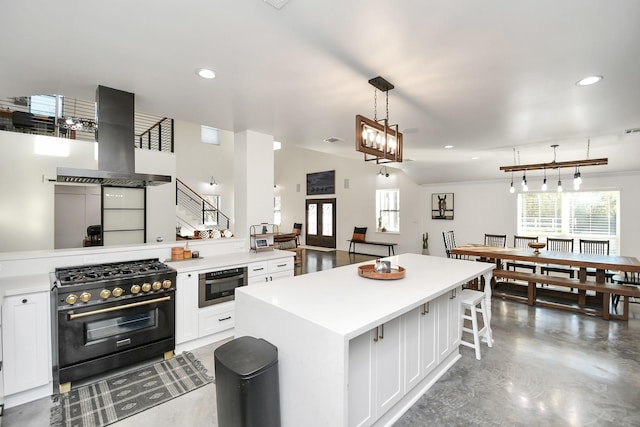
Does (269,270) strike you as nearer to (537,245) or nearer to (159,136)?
(537,245)

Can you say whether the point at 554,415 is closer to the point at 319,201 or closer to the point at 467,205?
the point at 467,205

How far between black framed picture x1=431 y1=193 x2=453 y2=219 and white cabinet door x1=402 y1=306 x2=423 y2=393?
21.9ft

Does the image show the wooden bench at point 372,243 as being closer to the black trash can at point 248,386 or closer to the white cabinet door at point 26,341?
the black trash can at point 248,386

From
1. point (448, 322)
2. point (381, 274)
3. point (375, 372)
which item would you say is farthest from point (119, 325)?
point (448, 322)

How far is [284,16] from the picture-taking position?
165 cm

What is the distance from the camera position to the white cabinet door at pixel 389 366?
1.90 metres

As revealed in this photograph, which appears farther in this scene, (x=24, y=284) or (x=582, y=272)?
(x=582, y=272)

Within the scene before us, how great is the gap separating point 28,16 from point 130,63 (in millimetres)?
598

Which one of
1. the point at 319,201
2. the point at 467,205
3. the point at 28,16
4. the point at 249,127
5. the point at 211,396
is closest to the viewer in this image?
the point at 28,16

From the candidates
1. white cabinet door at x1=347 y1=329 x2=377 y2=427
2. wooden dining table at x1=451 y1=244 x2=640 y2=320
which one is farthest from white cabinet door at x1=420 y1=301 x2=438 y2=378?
wooden dining table at x1=451 y1=244 x2=640 y2=320

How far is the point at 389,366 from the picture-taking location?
6.55 ft

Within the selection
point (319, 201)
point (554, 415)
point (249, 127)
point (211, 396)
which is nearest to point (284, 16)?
point (249, 127)

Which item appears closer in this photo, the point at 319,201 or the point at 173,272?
the point at 173,272

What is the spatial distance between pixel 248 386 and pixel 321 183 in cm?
975
